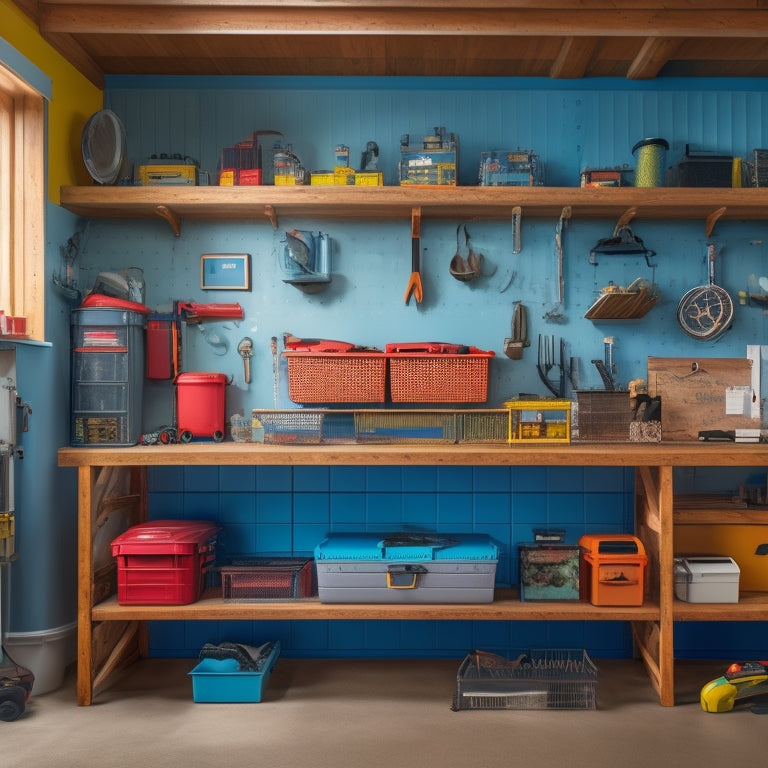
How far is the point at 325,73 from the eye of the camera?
3793 millimetres

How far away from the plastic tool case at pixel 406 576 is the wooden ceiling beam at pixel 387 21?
7.99 feet

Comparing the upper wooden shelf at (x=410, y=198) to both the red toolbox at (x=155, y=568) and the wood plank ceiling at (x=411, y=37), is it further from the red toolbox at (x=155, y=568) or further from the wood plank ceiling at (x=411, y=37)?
the red toolbox at (x=155, y=568)

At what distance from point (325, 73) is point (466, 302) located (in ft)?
4.85

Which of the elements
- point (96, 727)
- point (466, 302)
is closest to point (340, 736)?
point (96, 727)

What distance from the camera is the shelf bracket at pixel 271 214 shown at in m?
3.54

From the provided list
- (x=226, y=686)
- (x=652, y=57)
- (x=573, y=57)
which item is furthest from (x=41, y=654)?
(x=652, y=57)

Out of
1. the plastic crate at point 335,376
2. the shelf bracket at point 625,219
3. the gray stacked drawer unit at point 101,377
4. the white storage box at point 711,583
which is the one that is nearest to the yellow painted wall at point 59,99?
the gray stacked drawer unit at point 101,377

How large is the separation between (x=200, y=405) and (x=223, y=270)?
0.76 metres

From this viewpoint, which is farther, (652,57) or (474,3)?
(652,57)

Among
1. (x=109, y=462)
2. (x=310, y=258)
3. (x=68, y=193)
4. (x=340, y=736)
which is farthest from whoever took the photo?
(x=310, y=258)

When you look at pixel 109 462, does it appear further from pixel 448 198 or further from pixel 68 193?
pixel 448 198

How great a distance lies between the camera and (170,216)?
360cm

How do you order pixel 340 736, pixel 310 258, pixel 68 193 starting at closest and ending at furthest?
pixel 340 736, pixel 68 193, pixel 310 258

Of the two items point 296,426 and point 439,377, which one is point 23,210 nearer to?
point 296,426
